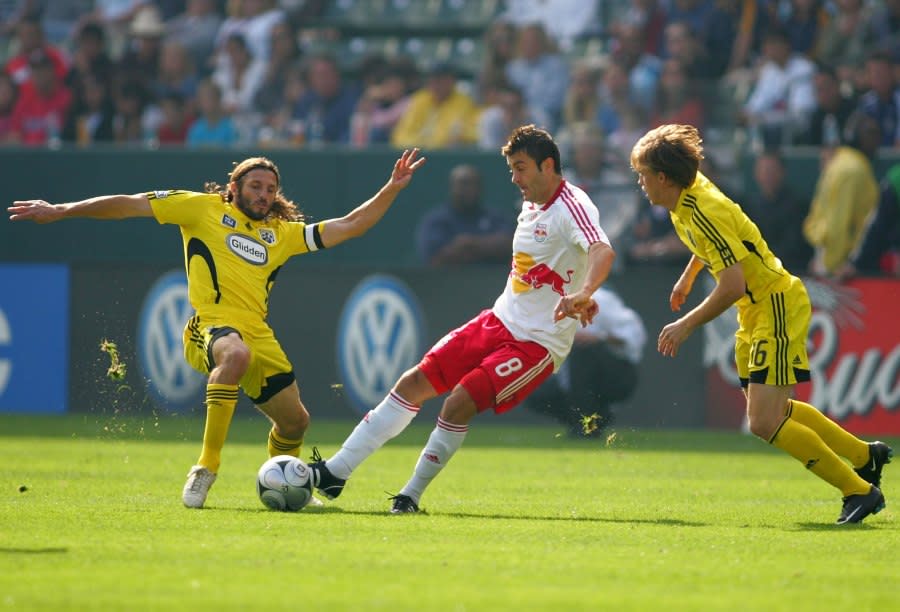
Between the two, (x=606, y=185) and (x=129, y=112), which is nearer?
(x=606, y=185)

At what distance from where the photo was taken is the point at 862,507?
28.3ft

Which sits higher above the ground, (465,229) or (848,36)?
(848,36)

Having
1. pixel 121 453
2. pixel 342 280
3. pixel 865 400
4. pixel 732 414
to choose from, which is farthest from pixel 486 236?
pixel 121 453

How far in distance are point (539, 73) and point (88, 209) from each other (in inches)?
419

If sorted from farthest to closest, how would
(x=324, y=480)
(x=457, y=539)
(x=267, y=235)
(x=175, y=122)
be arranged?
(x=175, y=122) < (x=267, y=235) < (x=324, y=480) < (x=457, y=539)

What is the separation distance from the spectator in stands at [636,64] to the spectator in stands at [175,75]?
560 centimetres

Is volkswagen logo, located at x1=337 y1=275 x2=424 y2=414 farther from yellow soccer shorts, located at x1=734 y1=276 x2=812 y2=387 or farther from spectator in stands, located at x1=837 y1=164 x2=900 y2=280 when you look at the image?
yellow soccer shorts, located at x1=734 y1=276 x2=812 y2=387

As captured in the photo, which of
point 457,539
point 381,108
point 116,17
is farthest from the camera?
point 116,17

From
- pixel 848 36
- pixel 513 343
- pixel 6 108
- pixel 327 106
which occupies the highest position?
pixel 848 36

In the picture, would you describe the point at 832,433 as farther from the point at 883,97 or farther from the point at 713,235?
the point at 883,97

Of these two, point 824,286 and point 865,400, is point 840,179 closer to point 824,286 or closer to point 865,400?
point 824,286

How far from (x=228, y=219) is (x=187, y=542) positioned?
280 cm

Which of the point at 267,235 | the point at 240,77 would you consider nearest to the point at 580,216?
the point at 267,235

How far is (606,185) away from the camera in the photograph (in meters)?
17.2
